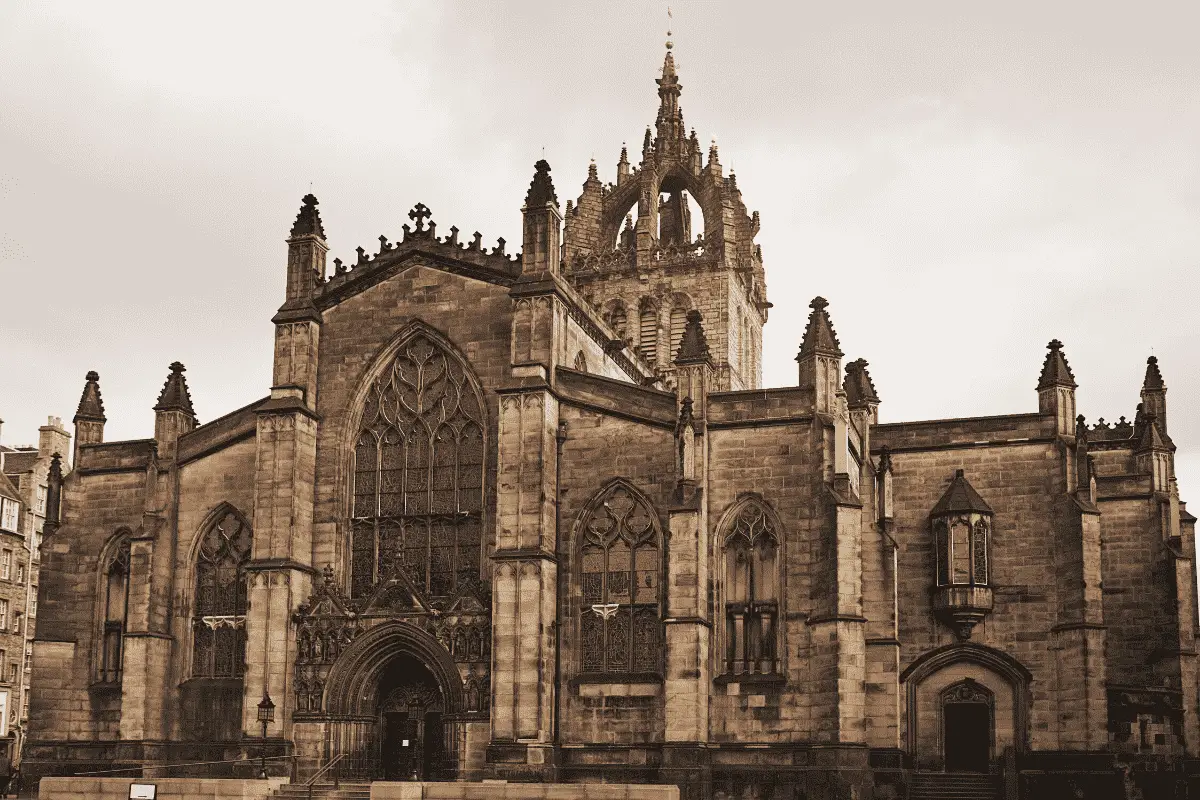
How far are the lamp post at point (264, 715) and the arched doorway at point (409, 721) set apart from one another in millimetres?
2935

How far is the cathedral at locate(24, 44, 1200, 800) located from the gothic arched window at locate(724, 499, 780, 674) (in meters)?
0.07

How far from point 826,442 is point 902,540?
6975 millimetres

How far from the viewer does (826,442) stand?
35.8 meters

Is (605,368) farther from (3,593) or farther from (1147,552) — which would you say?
(3,593)

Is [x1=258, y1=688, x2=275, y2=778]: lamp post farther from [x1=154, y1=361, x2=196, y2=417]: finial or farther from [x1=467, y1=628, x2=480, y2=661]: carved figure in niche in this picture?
[x1=154, y1=361, x2=196, y2=417]: finial

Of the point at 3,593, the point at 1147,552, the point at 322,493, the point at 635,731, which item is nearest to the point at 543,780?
the point at 635,731

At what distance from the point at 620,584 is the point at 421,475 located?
6.40 m

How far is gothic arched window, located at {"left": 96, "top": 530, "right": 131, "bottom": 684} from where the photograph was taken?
41.8 m

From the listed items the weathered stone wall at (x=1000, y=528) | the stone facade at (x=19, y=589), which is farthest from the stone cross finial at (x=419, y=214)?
the stone facade at (x=19, y=589)

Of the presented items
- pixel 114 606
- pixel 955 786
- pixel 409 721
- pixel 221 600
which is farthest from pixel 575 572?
pixel 114 606

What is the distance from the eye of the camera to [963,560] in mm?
40250

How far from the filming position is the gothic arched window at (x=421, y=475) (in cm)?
3875

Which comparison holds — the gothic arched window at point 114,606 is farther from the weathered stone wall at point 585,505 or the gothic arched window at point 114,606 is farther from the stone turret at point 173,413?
the weathered stone wall at point 585,505

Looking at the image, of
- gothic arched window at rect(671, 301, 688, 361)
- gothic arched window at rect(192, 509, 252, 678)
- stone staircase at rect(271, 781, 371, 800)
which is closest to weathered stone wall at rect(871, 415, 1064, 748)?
stone staircase at rect(271, 781, 371, 800)
